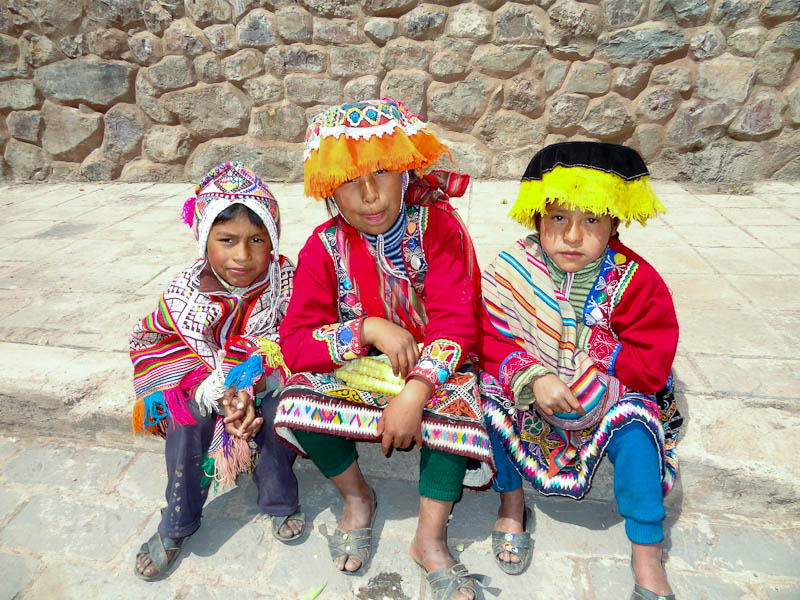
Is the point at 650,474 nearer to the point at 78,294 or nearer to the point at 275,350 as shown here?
the point at 275,350

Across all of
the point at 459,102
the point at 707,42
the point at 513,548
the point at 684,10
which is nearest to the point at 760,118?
the point at 707,42

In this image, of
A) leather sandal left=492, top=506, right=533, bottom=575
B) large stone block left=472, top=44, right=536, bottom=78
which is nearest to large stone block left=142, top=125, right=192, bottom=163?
large stone block left=472, top=44, right=536, bottom=78

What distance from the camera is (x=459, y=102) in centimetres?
518

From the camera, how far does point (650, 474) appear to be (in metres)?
1.66

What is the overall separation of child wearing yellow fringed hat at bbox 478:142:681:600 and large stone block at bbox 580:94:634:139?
3.64m

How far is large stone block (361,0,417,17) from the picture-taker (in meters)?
4.91

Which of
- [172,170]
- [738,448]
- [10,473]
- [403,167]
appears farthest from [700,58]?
[10,473]

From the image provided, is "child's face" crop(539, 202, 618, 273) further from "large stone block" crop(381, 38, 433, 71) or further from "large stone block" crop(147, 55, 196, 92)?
"large stone block" crop(147, 55, 196, 92)

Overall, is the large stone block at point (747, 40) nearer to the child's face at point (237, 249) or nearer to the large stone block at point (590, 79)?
the large stone block at point (590, 79)

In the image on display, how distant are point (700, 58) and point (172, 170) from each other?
5.27 m

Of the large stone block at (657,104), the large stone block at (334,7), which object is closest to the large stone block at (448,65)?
the large stone block at (334,7)

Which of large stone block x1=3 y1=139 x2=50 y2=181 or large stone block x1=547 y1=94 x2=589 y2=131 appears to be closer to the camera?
large stone block x1=547 y1=94 x2=589 y2=131

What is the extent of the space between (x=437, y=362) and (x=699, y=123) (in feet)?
14.8

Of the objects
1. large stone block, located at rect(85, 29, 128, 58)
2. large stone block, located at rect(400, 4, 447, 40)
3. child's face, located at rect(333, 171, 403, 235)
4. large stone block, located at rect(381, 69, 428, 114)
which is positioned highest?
large stone block, located at rect(400, 4, 447, 40)
